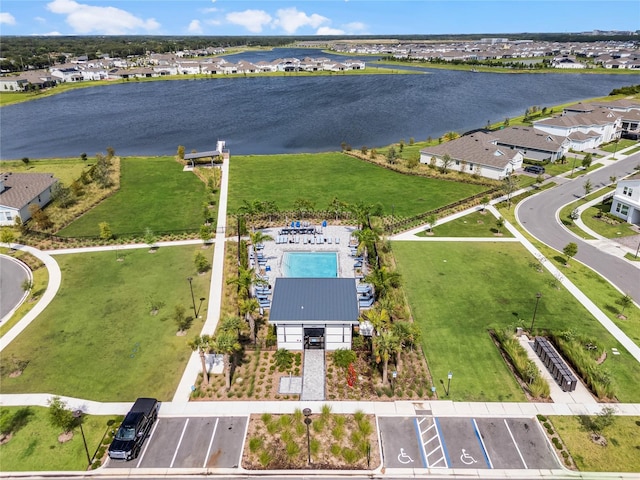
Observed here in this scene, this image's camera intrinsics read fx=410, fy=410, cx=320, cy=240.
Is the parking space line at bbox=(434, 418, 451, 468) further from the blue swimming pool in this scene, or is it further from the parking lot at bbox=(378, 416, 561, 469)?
the blue swimming pool

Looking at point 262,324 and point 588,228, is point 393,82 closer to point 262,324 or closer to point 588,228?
point 588,228

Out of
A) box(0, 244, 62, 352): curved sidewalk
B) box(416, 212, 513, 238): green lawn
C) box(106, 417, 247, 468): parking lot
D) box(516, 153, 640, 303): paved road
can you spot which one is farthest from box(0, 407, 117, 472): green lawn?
→ box(516, 153, 640, 303): paved road

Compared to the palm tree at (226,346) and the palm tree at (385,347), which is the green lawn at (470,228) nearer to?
the palm tree at (385,347)

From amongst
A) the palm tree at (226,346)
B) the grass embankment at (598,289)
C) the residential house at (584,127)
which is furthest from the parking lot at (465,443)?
the residential house at (584,127)

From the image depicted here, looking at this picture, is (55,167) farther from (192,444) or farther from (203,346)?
(192,444)

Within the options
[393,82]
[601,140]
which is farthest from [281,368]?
[393,82]
